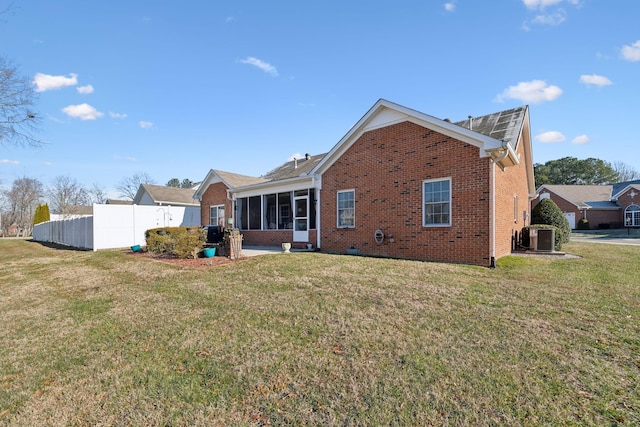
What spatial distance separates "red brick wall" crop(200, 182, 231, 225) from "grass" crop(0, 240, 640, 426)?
11.4 metres

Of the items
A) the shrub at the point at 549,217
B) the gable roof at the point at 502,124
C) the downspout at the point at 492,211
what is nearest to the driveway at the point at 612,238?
the shrub at the point at 549,217

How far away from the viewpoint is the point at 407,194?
400 inches

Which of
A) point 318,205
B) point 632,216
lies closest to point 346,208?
point 318,205

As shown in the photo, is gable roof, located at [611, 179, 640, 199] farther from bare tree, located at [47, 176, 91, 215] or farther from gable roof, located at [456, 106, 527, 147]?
bare tree, located at [47, 176, 91, 215]

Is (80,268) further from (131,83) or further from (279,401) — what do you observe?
(279,401)

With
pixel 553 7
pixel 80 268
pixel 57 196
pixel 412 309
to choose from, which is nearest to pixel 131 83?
pixel 80 268

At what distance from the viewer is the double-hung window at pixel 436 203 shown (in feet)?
30.7

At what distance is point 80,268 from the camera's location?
34.8ft

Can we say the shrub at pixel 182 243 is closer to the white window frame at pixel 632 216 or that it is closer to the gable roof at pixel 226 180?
the gable roof at pixel 226 180

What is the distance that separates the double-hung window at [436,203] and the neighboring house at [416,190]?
29 mm

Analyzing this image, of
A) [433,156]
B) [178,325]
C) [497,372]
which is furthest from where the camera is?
[433,156]

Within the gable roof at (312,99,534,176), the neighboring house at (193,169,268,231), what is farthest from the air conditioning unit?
the neighboring house at (193,169,268,231)

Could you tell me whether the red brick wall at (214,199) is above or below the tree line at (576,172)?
below

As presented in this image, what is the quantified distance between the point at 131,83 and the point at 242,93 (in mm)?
4410
